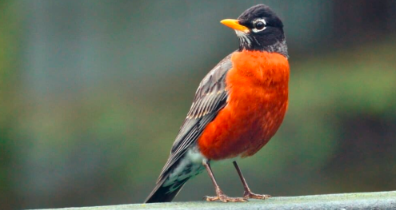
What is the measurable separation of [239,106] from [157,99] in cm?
231

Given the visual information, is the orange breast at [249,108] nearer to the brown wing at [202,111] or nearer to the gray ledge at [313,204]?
the brown wing at [202,111]

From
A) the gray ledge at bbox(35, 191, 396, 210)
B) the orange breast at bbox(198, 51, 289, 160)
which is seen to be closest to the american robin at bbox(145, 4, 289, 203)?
the orange breast at bbox(198, 51, 289, 160)

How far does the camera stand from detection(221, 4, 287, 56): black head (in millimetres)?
3633

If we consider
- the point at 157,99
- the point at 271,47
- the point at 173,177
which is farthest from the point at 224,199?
the point at 157,99

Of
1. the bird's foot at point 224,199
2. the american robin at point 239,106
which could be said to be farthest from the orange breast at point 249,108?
the bird's foot at point 224,199

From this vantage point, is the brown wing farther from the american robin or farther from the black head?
the black head

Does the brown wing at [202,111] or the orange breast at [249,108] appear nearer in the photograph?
the orange breast at [249,108]

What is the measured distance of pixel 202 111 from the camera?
12.1ft

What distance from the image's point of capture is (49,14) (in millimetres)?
6254

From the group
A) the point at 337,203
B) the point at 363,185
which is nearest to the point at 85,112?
the point at 363,185

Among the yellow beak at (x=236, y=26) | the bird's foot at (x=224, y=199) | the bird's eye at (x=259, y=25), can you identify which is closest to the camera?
the bird's foot at (x=224, y=199)

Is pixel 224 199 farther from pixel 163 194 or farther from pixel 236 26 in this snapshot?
pixel 236 26

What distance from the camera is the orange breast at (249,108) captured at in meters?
3.51

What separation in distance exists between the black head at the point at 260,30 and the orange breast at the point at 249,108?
7 cm
